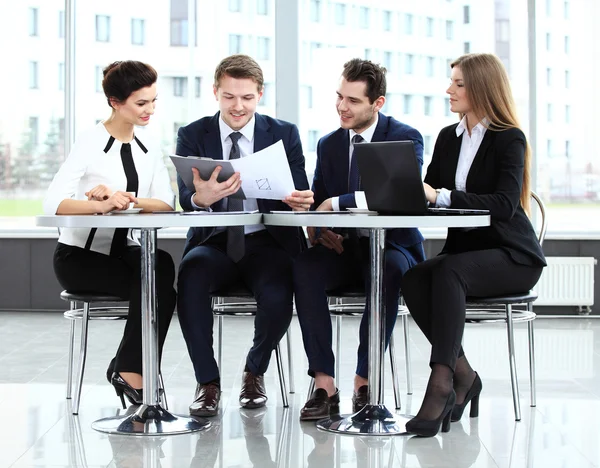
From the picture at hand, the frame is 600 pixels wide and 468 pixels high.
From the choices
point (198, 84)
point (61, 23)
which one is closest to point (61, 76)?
point (61, 23)

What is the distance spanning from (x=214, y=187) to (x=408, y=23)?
12.5 feet

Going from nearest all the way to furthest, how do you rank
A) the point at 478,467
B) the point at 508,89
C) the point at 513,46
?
the point at 478,467
the point at 508,89
the point at 513,46

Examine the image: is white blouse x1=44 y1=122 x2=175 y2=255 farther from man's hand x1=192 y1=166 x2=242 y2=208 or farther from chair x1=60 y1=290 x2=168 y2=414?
man's hand x1=192 y1=166 x2=242 y2=208

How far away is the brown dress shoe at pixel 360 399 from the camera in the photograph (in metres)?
3.29

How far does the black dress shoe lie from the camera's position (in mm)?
3197

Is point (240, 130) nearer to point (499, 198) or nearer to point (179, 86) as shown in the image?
point (499, 198)

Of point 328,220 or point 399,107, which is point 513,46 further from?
point 328,220

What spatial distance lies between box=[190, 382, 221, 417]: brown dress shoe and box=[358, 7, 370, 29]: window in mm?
3853

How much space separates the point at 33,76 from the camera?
649cm

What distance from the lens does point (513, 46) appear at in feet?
20.9

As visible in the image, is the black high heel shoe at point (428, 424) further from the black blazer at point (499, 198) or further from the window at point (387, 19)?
the window at point (387, 19)

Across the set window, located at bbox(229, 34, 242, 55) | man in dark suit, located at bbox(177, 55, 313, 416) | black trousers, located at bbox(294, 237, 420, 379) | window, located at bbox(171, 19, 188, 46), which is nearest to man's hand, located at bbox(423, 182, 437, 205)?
black trousers, located at bbox(294, 237, 420, 379)

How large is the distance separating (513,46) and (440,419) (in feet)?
13.5

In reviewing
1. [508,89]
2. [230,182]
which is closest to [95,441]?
[230,182]
